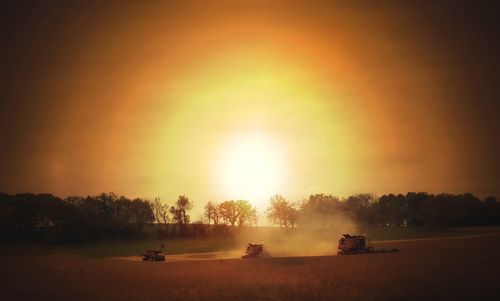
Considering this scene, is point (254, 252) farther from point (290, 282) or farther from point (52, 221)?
point (52, 221)

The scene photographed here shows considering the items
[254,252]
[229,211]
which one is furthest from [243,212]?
[254,252]

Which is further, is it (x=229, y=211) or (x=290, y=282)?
(x=229, y=211)

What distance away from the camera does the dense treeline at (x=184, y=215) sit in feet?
363

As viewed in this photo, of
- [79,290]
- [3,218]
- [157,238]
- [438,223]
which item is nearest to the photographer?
[79,290]

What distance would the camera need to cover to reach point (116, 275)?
149ft

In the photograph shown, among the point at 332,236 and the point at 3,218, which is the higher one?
the point at 3,218

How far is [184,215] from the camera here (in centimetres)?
16225

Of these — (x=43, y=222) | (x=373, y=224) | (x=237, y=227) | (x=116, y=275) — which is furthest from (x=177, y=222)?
(x=116, y=275)

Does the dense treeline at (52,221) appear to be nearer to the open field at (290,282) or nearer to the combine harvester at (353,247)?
the open field at (290,282)

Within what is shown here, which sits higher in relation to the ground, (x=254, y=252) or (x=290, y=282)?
(x=254, y=252)

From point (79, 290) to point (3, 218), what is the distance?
86.5 meters

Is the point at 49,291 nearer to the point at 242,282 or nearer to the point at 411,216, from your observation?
the point at 242,282

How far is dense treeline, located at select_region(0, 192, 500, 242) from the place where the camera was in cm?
11062

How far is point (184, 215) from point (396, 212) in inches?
3248
